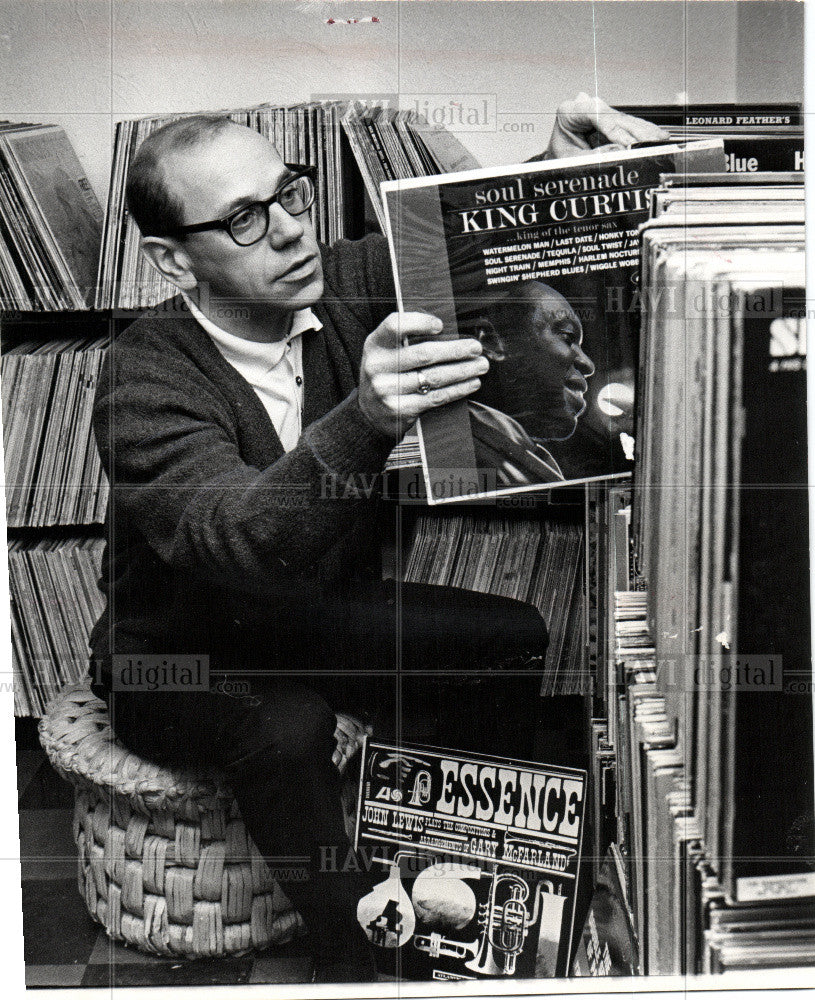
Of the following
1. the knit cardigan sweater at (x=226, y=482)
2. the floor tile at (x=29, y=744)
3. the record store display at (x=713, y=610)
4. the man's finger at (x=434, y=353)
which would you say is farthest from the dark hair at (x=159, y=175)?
the floor tile at (x=29, y=744)

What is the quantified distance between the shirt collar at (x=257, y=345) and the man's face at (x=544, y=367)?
0.43 m

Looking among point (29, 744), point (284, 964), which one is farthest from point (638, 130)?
point (284, 964)

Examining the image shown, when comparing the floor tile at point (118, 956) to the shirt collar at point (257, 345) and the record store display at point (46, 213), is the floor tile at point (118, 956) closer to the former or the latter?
the shirt collar at point (257, 345)

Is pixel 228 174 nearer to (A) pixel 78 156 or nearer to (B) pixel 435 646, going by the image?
(A) pixel 78 156

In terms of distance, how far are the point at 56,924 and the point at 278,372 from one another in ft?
4.46

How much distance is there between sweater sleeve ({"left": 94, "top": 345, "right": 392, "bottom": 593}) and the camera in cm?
279

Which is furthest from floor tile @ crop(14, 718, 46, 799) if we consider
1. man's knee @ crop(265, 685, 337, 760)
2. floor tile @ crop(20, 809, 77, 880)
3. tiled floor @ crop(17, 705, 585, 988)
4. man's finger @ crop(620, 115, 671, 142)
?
man's finger @ crop(620, 115, 671, 142)

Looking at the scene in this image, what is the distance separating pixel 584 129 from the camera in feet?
9.11

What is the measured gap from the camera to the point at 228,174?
274 cm

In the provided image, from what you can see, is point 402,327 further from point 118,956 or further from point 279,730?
point 118,956

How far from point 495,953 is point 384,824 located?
0.39m

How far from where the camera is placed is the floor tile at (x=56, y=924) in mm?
2889

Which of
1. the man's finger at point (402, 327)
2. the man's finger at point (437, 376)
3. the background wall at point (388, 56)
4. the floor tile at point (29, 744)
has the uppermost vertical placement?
the background wall at point (388, 56)

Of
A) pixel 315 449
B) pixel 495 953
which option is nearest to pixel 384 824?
pixel 495 953
